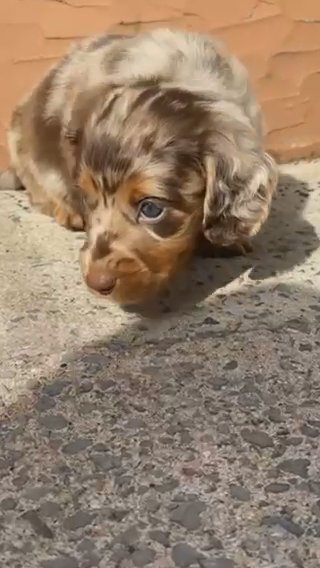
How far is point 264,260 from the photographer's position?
138 inches

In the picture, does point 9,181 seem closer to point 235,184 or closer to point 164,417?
point 235,184

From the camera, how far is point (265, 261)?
3492 millimetres

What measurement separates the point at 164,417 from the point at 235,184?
72 cm

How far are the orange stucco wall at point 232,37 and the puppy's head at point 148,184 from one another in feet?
3.27

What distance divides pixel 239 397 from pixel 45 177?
4.18ft

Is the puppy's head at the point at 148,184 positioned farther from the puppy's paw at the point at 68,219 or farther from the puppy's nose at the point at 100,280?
the puppy's paw at the point at 68,219

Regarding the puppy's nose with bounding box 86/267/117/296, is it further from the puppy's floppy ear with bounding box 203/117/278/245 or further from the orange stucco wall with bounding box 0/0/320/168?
the orange stucco wall with bounding box 0/0/320/168

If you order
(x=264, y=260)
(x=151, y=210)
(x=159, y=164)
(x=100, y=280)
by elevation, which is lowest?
(x=264, y=260)

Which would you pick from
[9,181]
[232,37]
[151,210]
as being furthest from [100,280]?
[232,37]

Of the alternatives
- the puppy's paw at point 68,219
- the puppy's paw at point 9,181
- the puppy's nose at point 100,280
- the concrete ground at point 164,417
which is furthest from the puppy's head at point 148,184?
the puppy's paw at point 9,181

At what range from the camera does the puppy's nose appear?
9.32 feet

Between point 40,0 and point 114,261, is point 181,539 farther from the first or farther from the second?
point 40,0

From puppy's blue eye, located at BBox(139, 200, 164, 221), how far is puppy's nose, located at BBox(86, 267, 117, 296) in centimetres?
20

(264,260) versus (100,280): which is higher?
(100,280)
